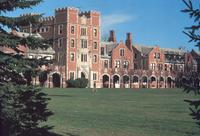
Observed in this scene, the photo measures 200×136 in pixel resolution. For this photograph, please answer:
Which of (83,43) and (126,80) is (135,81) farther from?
(83,43)

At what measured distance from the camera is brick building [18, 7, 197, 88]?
82.5 m

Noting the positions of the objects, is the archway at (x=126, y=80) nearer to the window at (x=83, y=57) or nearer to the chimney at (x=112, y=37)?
the window at (x=83, y=57)

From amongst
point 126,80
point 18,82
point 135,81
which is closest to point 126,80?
point 126,80

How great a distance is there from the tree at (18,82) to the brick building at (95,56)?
2520 inches

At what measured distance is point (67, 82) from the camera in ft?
260

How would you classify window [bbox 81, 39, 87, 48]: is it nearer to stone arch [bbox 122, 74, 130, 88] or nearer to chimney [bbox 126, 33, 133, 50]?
stone arch [bbox 122, 74, 130, 88]

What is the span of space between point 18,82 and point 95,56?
77.0 metres

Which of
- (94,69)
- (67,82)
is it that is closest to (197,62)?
(67,82)

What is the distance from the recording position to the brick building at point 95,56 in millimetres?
82500

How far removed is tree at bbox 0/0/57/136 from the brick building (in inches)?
2520

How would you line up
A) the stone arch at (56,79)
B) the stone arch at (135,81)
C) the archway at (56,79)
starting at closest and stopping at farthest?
the stone arch at (56,79)
the archway at (56,79)
the stone arch at (135,81)

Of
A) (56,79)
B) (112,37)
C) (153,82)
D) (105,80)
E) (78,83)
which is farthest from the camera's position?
(112,37)

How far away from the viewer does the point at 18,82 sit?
10273 millimetres

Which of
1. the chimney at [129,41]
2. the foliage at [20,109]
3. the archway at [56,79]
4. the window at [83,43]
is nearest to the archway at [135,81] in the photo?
the chimney at [129,41]
